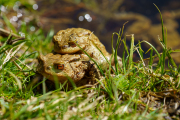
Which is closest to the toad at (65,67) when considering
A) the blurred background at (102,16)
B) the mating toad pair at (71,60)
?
the mating toad pair at (71,60)

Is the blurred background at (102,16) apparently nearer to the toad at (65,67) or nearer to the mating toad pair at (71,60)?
the mating toad pair at (71,60)

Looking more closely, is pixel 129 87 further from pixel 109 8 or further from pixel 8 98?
pixel 109 8

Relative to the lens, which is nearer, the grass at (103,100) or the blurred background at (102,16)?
the grass at (103,100)

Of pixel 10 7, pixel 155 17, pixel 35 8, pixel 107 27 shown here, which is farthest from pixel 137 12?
pixel 10 7

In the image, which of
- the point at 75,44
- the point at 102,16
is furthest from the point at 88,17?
the point at 75,44

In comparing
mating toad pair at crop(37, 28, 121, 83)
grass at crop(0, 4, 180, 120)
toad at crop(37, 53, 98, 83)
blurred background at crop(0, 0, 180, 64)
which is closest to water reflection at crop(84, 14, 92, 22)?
blurred background at crop(0, 0, 180, 64)

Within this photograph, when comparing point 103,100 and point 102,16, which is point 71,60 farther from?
point 102,16
